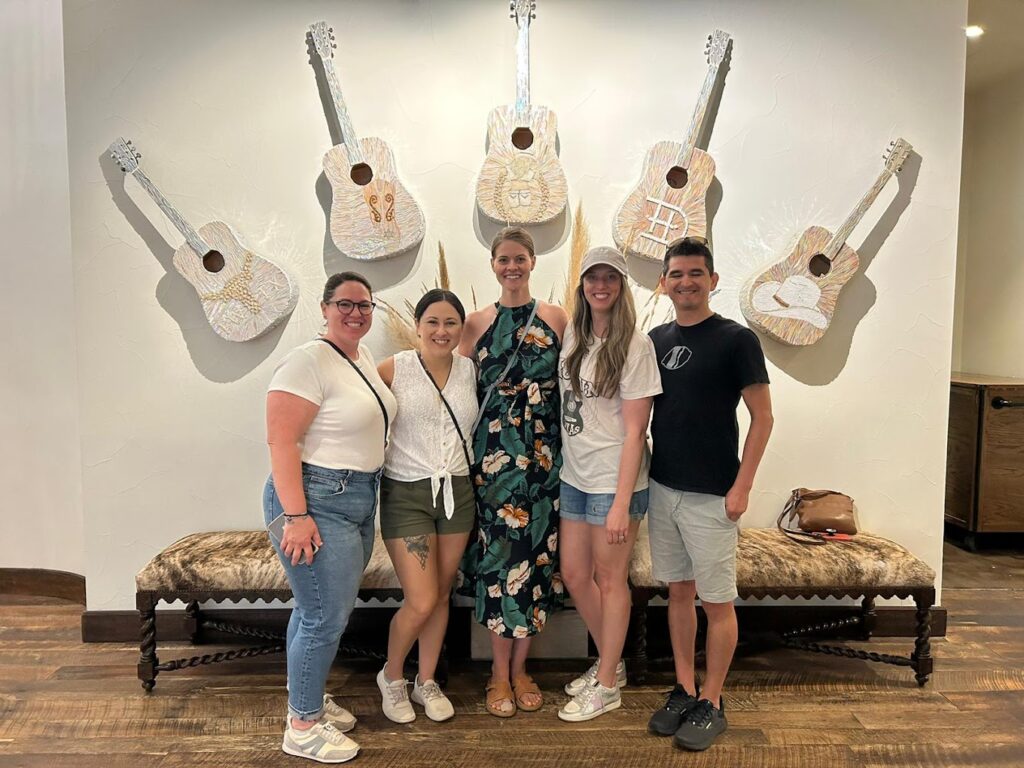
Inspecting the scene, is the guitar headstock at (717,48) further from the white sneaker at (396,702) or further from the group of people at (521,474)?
the white sneaker at (396,702)

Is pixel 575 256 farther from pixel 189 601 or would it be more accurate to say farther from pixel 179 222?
pixel 189 601

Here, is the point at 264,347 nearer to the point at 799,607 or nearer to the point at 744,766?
the point at 744,766

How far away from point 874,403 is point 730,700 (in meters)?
1.27

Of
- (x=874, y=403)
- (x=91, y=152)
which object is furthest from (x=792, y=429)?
(x=91, y=152)

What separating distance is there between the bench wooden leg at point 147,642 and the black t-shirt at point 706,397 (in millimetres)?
1744

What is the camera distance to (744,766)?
1.82 meters

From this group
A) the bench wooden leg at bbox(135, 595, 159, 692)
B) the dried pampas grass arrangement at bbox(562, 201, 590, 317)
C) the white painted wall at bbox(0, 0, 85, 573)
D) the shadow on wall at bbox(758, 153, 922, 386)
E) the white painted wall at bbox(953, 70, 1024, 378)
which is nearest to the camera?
the bench wooden leg at bbox(135, 595, 159, 692)

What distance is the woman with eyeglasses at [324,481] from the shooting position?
168 centimetres

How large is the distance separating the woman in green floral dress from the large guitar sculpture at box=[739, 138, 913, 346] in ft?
3.14

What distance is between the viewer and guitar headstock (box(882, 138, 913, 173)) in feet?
8.18

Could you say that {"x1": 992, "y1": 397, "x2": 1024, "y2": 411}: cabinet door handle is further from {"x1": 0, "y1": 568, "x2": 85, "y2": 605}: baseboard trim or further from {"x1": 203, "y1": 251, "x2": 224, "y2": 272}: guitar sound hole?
{"x1": 0, "y1": 568, "x2": 85, "y2": 605}: baseboard trim

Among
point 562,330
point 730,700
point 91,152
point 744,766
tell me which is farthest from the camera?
point 91,152

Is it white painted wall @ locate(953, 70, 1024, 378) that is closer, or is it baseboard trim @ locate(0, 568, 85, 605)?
baseboard trim @ locate(0, 568, 85, 605)

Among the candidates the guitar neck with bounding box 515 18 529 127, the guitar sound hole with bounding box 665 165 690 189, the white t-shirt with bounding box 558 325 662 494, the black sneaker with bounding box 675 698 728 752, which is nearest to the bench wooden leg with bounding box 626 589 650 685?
the black sneaker with bounding box 675 698 728 752
